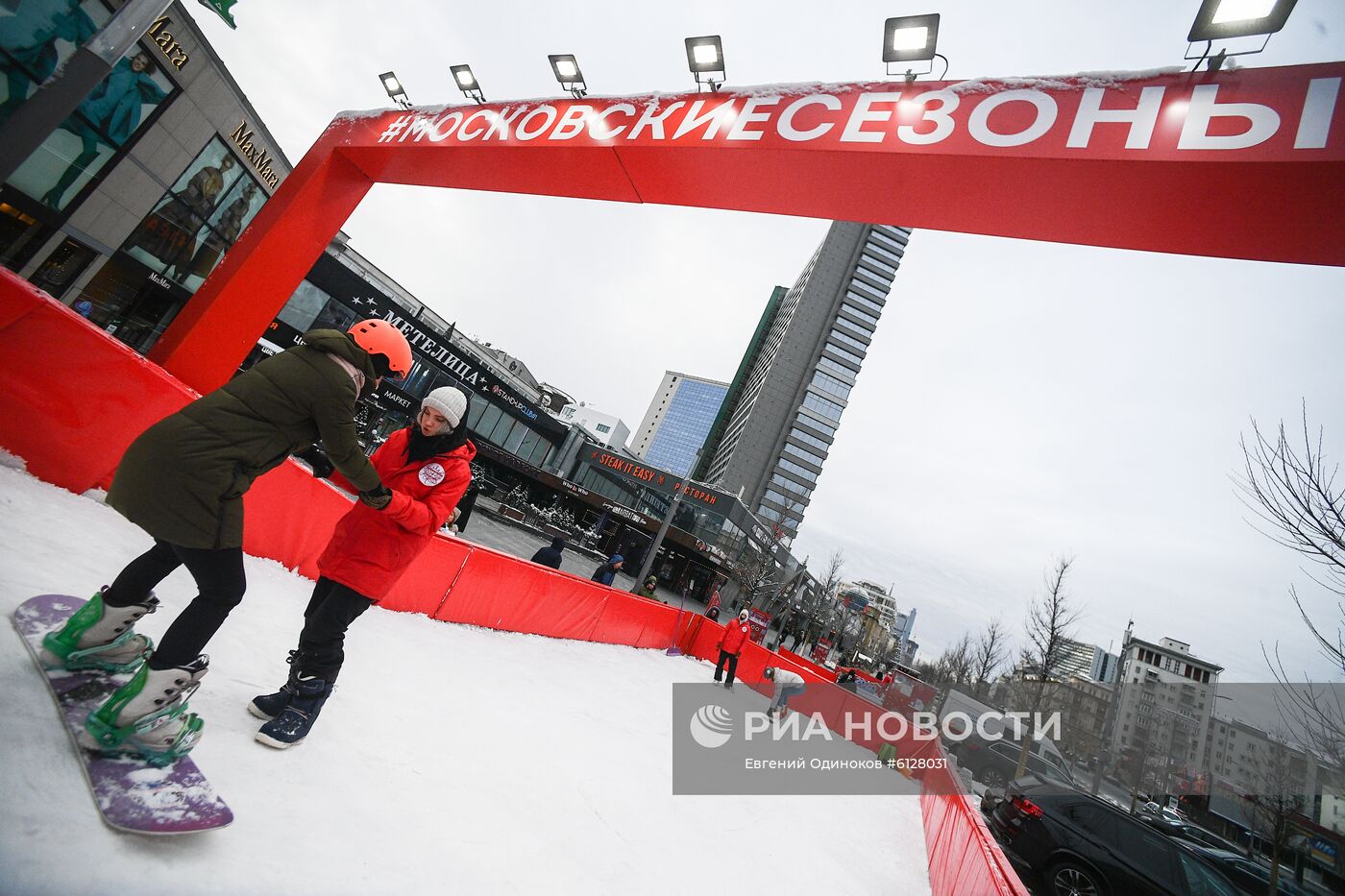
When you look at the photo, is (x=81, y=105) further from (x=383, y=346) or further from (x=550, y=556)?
(x=383, y=346)

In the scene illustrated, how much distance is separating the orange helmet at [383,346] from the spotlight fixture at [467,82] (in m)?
4.36

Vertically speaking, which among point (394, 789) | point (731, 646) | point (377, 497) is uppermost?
point (377, 497)

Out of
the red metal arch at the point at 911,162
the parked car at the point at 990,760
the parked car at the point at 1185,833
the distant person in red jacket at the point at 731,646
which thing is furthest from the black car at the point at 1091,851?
the parked car at the point at 1185,833

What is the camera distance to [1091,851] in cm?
577

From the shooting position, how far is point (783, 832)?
4227 mm

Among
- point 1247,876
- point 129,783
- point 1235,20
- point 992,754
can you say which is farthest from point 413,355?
point 1247,876

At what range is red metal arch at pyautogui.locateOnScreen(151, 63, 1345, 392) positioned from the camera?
275cm

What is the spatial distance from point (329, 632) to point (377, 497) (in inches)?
27.8

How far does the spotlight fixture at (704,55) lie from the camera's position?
420cm

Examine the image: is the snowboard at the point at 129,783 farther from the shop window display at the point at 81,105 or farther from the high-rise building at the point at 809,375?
the high-rise building at the point at 809,375

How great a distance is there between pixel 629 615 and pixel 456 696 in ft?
19.7

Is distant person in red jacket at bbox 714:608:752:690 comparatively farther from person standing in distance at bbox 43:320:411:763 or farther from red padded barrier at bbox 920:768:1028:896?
person standing in distance at bbox 43:320:411:763

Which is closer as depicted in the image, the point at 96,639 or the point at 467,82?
the point at 96,639

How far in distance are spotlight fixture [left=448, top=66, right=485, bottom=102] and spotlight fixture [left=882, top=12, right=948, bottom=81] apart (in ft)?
13.2
